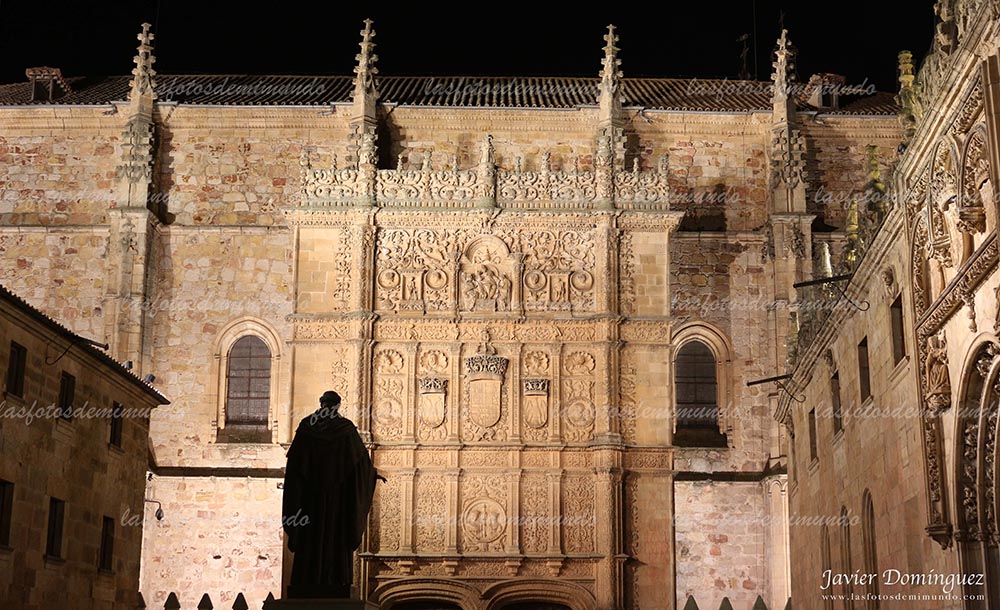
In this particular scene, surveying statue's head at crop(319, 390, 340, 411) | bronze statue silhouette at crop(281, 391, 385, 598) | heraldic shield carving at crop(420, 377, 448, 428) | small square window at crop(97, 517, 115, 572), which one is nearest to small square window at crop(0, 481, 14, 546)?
small square window at crop(97, 517, 115, 572)

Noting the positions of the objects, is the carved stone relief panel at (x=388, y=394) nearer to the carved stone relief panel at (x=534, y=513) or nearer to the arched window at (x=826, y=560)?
the carved stone relief panel at (x=534, y=513)

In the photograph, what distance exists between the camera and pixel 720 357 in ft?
110

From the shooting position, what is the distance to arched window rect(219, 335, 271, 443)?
32469 millimetres

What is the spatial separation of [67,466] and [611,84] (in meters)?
17.2

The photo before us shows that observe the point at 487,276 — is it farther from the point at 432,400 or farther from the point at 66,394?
the point at 66,394

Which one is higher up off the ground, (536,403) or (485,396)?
(485,396)

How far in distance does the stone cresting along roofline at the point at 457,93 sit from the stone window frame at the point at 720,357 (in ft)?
18.7

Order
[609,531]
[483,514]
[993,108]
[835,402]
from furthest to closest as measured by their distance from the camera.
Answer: [483,514], [609,531], [835,402], [993,108]

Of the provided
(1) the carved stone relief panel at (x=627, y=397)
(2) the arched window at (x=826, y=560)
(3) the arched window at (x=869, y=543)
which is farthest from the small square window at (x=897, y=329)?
(1) the carved stone relief panel at (x=627, y=397)

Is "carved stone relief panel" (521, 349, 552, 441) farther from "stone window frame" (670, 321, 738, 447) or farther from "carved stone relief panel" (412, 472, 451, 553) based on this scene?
"stone window frame" (670, 321, 738, 447)

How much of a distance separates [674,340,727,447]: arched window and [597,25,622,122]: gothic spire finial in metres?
6.04

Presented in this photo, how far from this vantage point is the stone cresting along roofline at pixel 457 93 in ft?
116

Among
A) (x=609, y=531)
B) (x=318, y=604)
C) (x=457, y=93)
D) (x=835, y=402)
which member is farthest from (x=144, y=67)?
(x=318, y=604)

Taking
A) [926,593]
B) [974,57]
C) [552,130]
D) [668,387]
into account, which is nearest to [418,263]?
[668,387]
